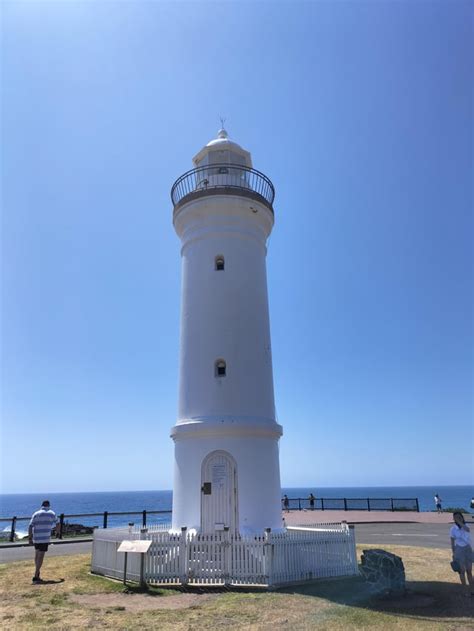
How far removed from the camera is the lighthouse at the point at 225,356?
1256cm

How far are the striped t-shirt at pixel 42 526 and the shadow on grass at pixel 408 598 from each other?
17.8 ft

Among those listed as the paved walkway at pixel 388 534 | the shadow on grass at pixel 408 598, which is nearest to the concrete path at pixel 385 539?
the paved walkway at pixel 388 534

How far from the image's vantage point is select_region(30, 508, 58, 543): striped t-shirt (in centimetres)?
1123

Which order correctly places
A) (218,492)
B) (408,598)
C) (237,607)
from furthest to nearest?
(218,492) < (408,598) < (237,607)

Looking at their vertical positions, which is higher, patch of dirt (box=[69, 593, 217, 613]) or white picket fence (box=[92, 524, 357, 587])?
white picket fence (box=[92, 524, 357, 587])

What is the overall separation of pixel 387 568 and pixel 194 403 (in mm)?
6311

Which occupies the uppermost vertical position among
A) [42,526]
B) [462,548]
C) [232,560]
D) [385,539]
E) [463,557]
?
[42,526]

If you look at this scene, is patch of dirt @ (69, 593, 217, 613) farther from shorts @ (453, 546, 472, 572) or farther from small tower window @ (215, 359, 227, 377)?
small tower window @ (215, 359, 227, 377)

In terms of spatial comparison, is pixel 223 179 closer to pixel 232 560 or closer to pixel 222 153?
pixel 222 153

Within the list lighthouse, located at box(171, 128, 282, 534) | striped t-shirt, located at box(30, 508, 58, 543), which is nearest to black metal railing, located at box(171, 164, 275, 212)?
lighthouse, located at box(171, 128, 282, 534)

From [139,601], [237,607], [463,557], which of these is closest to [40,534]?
[139,601]

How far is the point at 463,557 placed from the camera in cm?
A: 909

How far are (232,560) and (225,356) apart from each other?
518 cm

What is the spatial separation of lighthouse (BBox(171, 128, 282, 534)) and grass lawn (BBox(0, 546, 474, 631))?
2.70m
